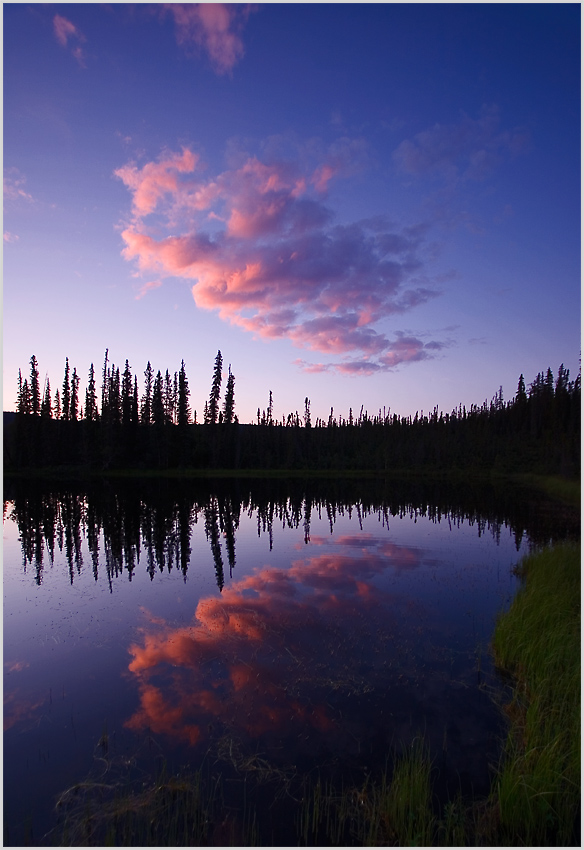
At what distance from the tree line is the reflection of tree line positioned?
31.2 meters

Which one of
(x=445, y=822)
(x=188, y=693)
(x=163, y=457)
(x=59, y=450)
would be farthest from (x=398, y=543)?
(x=59, y=450)

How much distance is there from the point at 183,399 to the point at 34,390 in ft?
107

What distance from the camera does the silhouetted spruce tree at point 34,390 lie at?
91.5 metres

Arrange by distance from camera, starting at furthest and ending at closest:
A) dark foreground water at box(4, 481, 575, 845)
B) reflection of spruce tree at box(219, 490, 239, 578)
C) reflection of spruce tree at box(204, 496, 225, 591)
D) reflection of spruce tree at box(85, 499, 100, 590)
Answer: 1. reflection of spruce tree at box(219, 490, 239, 578)
2. reflection of spruce tree at box(85, 499, 100, 590)
3. reflection of spruce tree at box(204, 496, 225, 591)
4. dark foreground water at box(4, 481, 575, 845)

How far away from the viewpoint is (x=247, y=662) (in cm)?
1166

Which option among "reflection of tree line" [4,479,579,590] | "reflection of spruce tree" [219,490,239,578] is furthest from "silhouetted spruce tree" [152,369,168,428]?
"reflection of spruce tree" [219,490,239,578]

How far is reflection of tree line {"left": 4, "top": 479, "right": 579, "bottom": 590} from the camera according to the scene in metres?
23.5

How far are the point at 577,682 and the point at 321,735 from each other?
5152 millimetres

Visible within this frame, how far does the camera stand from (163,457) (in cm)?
9181

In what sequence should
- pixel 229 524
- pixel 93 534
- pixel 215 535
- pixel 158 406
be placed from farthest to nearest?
pixel 158 406
pixel 229 524
pixel 215 535
pixel 93 534

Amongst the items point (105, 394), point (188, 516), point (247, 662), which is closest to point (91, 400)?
point (105, 394)

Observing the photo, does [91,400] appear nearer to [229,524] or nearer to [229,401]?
[229,401]

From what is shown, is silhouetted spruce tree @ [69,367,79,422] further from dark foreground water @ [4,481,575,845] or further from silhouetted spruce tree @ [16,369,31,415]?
dark foreground water @ [4,481,575,845]

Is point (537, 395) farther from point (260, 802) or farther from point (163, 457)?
point (260, 802)
